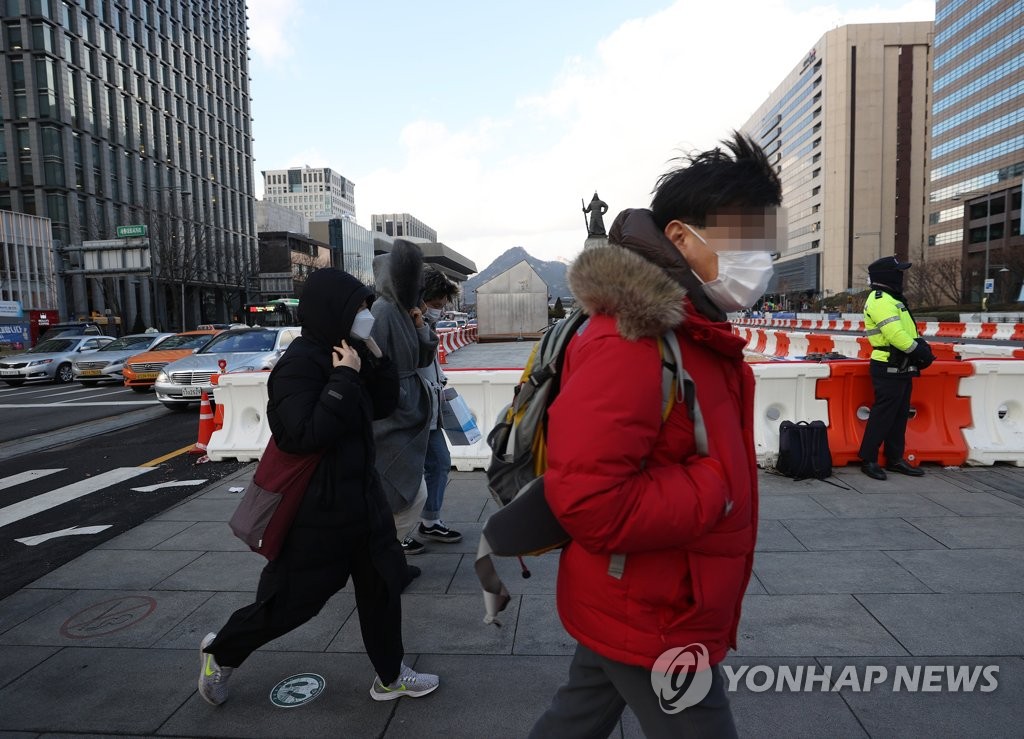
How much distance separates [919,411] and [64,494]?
27.7ft

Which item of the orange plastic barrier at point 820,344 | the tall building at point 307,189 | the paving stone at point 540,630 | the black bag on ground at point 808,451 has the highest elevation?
the tall building at point 307,189

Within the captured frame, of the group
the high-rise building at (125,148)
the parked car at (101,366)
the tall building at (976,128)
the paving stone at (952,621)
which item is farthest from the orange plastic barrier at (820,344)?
the tall building at (976,128)

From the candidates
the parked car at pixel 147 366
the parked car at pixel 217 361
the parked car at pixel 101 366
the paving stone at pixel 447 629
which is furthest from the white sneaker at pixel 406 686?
the parked car at pixel 101 366

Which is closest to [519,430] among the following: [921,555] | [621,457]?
[621,457]

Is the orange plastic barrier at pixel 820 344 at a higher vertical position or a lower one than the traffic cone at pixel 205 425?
higher

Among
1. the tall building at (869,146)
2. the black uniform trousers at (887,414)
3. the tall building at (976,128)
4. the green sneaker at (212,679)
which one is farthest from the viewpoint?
the tall building at (869,146)

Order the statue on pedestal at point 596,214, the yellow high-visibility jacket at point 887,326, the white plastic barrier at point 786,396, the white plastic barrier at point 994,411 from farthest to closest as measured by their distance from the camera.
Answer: the statue on pedestal at point 596,214 → the white plastic barrier at point 786,396 → the white plastic barrier at point 994,411 → the yellow high-visibility jacket at point 887,326

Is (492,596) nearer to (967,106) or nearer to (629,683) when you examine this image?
(629,683)

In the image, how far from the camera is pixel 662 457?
1.43 metres

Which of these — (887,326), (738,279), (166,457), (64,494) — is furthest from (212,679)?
(166,457)

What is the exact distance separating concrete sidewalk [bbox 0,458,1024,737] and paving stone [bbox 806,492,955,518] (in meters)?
0.03

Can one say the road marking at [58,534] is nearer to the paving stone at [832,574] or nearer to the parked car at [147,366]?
the paving stone at [832,574]

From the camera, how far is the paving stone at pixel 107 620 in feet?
10.8

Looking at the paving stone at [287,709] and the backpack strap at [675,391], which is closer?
the backpack strap at [675,391]
